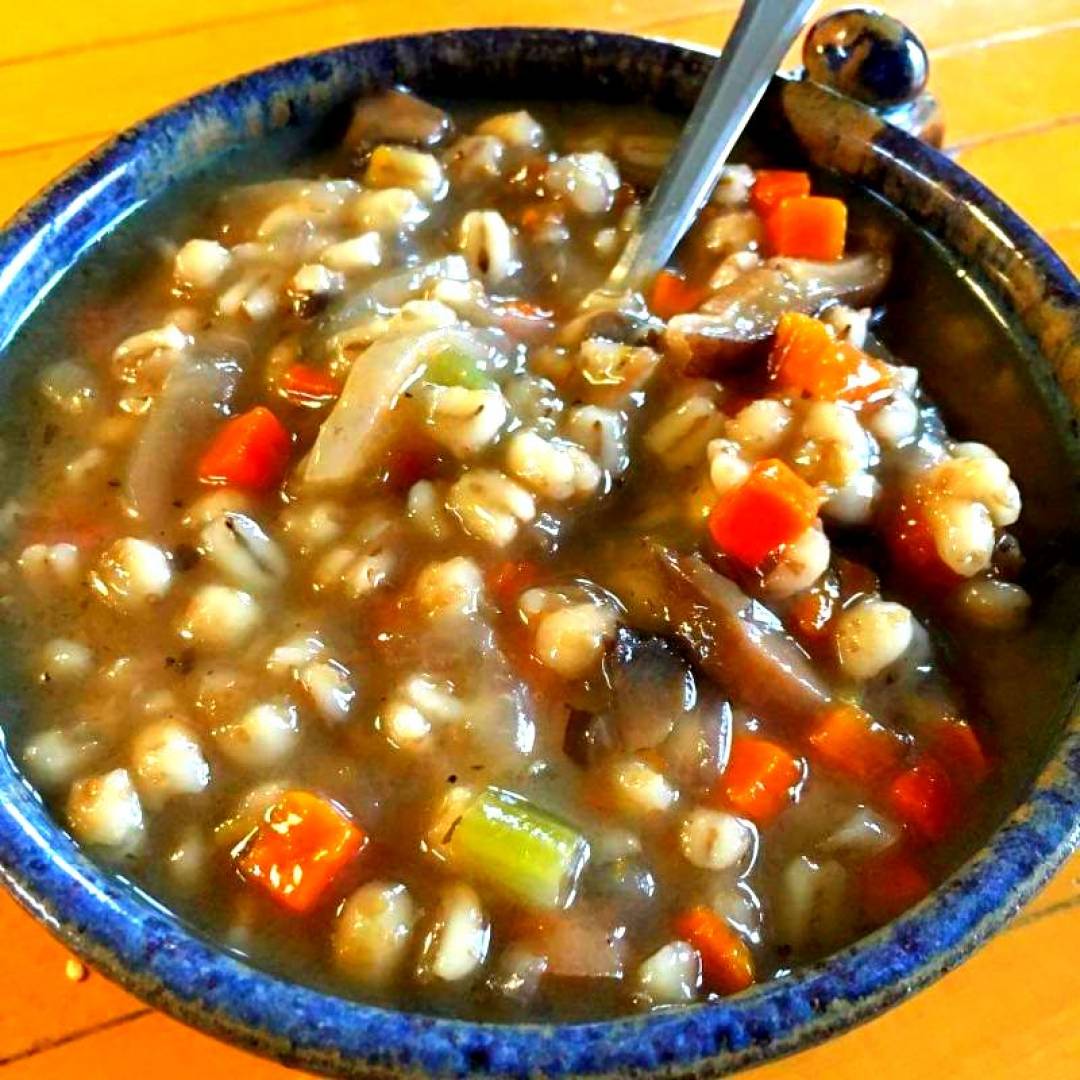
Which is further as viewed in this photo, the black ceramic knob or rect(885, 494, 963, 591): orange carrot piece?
the black ceramic knob

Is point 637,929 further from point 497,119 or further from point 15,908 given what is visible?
point 497,119

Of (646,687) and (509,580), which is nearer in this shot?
(646,687)

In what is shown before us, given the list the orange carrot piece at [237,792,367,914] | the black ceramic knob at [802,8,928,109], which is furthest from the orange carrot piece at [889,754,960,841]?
the black ceramic knob at [802,8,928,109]

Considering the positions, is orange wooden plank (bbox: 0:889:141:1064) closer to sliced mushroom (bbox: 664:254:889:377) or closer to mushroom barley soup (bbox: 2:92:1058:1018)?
mushroom barley soup (bbox: 2:92:1058:1018)

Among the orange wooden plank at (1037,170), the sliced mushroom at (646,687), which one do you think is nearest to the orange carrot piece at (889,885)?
the sliced mushroom at (646,687)

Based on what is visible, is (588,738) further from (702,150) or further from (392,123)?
(392,123)

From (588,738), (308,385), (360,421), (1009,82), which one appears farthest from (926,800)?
(1009,82)
